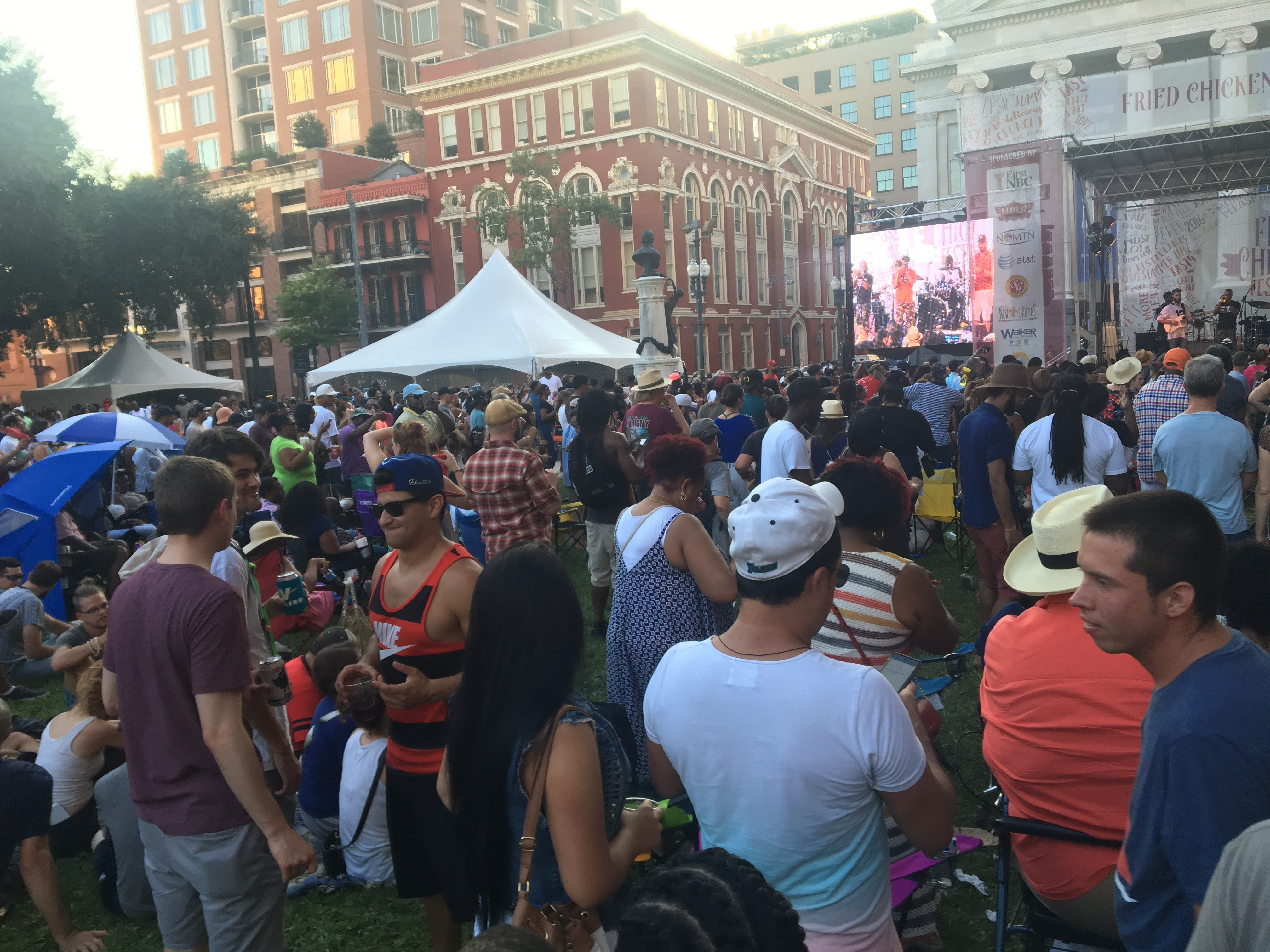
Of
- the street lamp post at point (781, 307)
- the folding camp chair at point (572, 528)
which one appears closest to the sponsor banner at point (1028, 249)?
the folding camp chair at point (572, 528)

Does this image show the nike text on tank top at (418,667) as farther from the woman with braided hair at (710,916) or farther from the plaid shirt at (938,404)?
the plaid shirt at (938,404)

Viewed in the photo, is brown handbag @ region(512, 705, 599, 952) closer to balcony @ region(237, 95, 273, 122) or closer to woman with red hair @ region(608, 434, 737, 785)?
woman with red hair @ region(608, 434, 737, 785)

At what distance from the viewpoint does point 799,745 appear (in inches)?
71.7

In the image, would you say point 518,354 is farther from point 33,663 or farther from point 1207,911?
point 1207,911

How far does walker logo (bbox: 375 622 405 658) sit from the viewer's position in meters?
2.96

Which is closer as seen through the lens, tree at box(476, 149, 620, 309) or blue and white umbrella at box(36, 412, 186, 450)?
blue and white umbrella at box(36, 412, 186, 450)

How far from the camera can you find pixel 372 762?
401 cm

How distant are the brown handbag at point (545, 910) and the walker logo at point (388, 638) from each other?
1.13 metres

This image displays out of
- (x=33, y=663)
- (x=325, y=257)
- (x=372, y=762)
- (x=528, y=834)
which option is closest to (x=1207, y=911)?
(x=528, y=834)

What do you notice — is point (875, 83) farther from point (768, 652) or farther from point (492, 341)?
point (768, 652)

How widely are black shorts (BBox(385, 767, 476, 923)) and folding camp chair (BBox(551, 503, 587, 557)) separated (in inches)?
261

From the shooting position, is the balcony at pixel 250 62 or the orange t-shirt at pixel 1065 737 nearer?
the orange t-shirt at pixel 1065 737

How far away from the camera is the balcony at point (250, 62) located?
57344 millimetres

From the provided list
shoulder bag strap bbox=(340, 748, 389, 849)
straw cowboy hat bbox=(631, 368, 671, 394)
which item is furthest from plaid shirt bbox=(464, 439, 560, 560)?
straw cowboy hat bbox=(631, 368, 671, 394)
